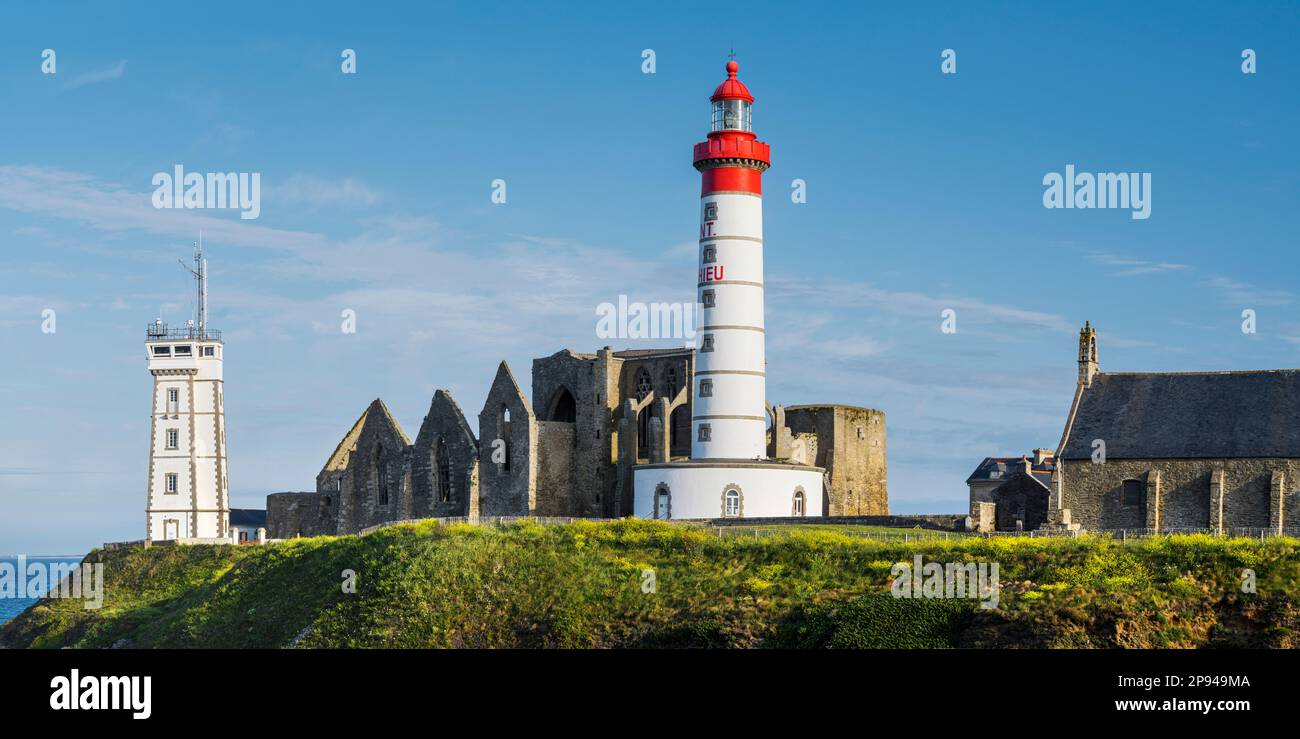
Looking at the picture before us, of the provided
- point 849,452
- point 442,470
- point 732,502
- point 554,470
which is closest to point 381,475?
point 442,470

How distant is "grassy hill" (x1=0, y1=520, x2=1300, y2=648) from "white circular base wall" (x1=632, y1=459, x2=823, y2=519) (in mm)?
7902

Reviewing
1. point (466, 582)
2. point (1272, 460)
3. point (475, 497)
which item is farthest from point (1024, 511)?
point (475, 497)

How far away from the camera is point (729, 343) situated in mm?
64125

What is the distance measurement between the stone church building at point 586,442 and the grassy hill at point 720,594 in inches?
475

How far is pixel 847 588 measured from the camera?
46.3 meters

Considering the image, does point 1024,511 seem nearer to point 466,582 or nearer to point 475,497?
point 466,582

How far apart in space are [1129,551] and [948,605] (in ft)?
20.0

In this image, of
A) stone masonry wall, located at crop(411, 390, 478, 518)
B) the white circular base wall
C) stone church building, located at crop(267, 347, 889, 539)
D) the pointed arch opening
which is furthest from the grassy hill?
the pointed arch opening

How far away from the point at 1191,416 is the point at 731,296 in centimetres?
1701

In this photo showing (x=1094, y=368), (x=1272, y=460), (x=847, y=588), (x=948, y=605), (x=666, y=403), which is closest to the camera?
(x=948, y=605)

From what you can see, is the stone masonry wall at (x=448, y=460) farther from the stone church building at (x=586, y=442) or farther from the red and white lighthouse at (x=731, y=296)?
the red and white lighthouse at (x=731, y=296)

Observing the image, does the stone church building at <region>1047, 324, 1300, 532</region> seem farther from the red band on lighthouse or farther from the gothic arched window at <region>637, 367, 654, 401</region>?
the gothic arched window at <region>637, 367, 654, 401</region>

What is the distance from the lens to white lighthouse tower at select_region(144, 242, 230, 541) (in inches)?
2955

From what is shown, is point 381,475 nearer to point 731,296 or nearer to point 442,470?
point 442,470
